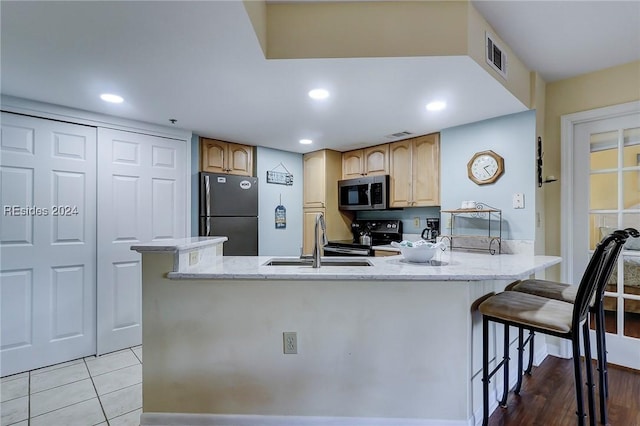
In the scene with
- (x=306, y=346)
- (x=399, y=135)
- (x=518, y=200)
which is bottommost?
(x=306, y=346)

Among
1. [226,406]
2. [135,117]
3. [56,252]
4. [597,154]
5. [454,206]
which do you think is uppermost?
[135,117]

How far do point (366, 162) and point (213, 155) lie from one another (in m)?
1.86

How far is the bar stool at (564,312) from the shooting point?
1.51 m

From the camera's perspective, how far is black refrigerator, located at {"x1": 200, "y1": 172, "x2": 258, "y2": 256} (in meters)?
3.47

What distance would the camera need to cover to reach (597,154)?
2729 millimetres

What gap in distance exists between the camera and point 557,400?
212 centimetres

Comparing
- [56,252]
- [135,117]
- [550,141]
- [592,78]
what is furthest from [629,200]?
[56,252]

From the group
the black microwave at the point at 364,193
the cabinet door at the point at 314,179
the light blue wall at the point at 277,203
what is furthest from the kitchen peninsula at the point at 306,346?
the cabinet door at the point at 314,179

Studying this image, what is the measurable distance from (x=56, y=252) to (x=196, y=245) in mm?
1592

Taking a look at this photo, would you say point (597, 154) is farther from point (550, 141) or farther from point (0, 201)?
point (0, 201)

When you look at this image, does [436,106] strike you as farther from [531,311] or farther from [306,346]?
[306,346]

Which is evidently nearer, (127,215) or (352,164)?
(127,215)

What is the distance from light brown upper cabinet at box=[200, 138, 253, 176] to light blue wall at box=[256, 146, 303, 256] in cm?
15

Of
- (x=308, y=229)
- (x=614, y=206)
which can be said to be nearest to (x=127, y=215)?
(x=308, y=229)
